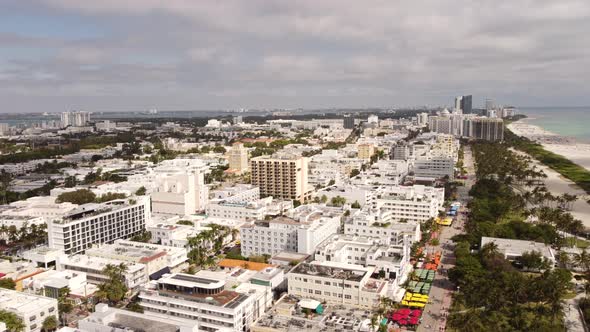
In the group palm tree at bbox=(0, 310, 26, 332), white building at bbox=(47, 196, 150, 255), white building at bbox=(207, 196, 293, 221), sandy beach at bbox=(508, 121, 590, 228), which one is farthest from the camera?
sandy beach at bbox=(508, 121, 590, 228)

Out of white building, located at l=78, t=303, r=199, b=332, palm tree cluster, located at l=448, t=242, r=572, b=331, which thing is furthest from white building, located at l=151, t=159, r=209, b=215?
palm tree cluster, located at l=448, t=242, r=572, b=331

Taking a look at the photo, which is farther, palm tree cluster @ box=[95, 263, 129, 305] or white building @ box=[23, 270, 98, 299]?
white building @ box=[23, 270, 98, 299]

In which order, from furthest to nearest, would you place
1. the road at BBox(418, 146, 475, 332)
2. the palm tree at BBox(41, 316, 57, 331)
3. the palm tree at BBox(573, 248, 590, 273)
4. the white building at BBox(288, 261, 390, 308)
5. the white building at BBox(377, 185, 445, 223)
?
the white building at BBox(377, 185, 445, 223) → the palm tree at BBox(573, 248, 590, 273) → the white building at BBox(288, 261, 390, 308) → the road at BBox(418, 146, 475, 332) → the palm tree at BBox(41, 316, 57, 331)

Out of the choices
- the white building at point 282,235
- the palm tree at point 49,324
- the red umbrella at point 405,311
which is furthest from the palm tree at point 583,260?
the palm tree at point 49,324

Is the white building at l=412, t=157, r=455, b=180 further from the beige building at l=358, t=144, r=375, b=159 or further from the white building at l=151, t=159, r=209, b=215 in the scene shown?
the white building at l=151, t=159, r=209, b=215

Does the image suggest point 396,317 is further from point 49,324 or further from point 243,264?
point 49,324

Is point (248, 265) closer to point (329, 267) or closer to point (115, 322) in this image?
point (329, 267)

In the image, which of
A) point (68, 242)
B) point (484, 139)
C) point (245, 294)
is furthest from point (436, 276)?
point (484, 139)
